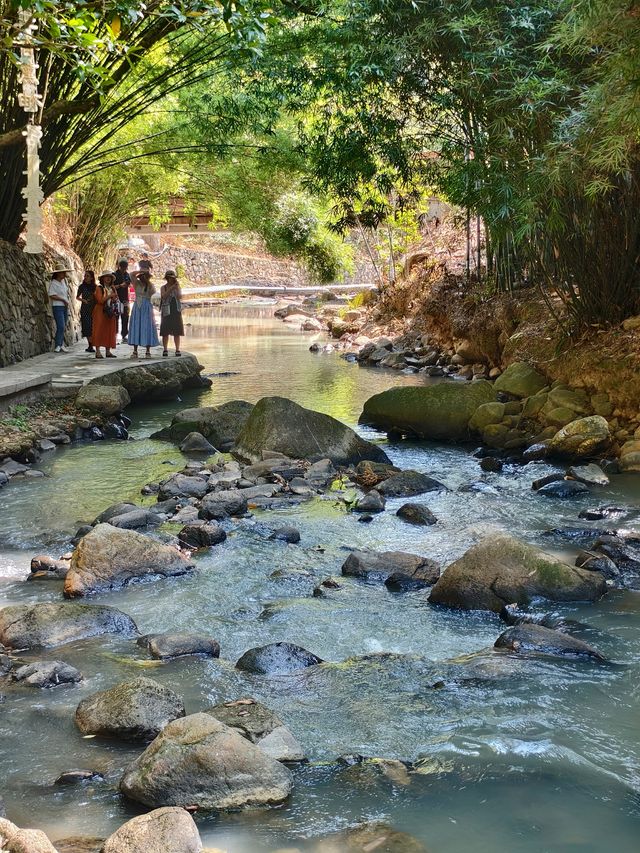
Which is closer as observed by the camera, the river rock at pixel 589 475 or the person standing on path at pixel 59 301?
the river rock at pixel 589 475

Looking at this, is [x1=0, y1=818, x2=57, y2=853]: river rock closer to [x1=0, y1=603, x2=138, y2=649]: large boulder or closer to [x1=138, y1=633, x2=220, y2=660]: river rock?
[x1=138, y1=633, x2=220, y2=660]: river rock

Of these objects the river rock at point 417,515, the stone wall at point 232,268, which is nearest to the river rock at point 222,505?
the river rock at point 417,515

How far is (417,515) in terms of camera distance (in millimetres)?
7402

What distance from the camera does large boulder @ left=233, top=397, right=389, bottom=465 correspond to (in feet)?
31.1

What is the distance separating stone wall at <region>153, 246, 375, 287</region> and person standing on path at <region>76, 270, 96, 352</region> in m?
25.1

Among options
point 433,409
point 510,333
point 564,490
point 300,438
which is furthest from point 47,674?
point 510,333

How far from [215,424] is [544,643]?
646 cm

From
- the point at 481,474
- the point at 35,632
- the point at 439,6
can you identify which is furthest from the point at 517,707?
the point at 439,6

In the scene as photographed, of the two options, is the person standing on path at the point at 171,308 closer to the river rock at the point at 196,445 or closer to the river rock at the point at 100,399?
the river rock at the point at 100,399

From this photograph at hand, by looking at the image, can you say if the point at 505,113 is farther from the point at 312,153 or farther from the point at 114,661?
the point at 114,661

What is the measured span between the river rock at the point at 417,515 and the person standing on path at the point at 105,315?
7459 millimetres

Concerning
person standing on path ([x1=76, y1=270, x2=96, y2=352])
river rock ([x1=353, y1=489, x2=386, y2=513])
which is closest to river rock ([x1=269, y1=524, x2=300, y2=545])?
river rock ([x1=353, y1=489, x2=386, y2=513])

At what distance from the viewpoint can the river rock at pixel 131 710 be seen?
3906 mm

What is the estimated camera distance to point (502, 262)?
15.2 metres
